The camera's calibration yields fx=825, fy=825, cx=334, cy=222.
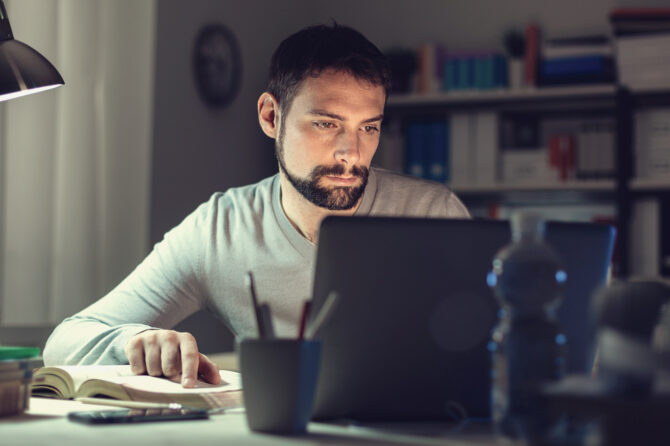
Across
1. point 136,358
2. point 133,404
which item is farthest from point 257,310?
point 136,358

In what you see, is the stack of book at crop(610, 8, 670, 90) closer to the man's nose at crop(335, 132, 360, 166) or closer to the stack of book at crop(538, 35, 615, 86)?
the stack of book at crop(538, 35, 615, 86)

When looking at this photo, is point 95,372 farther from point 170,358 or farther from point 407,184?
point 407,184

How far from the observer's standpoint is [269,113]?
6.01 ft

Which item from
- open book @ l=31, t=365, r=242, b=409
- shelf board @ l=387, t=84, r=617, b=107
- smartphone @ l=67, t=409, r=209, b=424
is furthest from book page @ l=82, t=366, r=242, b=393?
shelf board @ l=387, t=84, r=617, b=107

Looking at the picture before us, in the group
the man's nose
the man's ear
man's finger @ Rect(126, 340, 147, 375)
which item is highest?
the man's ear

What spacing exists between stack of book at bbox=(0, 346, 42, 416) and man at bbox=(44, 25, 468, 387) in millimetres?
511

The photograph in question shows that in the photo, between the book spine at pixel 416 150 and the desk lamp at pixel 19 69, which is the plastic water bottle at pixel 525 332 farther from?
the book spine at pixel 416 150

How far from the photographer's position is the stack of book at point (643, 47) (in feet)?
10.5

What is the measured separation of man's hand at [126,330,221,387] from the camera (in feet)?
3.61

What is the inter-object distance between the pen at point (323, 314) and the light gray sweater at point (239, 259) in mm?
712

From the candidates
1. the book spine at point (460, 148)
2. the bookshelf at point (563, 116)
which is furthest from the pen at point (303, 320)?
the book spine at point (460, 148)

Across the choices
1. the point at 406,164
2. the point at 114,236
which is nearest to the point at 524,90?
the point at 406,164

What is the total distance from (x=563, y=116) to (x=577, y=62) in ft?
0.94

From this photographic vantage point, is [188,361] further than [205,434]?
Yes
